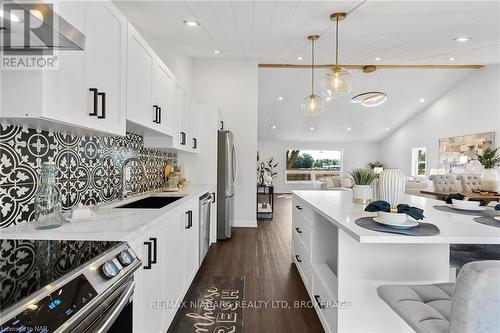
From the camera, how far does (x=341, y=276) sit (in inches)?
62.0

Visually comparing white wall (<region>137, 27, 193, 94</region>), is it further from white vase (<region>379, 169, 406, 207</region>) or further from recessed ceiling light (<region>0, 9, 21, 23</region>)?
white vase (<region>379, 169, 406, 207</region>)

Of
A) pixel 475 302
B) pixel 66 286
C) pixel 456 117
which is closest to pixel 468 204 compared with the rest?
pixel 475 302

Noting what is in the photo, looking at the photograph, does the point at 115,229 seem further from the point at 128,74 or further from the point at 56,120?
the point at 128,74

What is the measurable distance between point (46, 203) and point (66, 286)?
0.78m

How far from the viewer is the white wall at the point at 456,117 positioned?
21.3 feet

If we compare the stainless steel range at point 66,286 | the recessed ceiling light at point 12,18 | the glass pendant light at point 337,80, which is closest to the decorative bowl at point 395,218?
the stainless steel range at point 66,286

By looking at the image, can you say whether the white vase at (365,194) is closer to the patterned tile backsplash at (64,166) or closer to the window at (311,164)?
the patterned tile backsplash at (64,166)

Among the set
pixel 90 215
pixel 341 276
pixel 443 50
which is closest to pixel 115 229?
pixel 90 215

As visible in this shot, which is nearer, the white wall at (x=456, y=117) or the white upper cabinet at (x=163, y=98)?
the white upper cabinet at (x=163, y=98)

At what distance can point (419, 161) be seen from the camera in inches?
377

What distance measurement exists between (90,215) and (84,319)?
0.93 metres

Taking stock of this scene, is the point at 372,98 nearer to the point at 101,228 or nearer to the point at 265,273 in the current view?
the point at 265,273

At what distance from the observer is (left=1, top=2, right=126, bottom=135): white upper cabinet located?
3.58 ft

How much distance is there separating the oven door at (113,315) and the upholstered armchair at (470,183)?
7.57m
